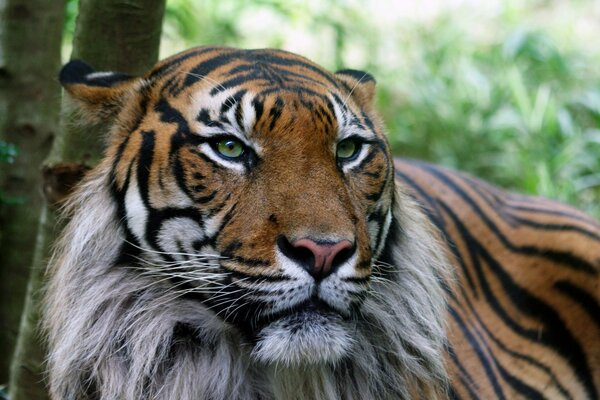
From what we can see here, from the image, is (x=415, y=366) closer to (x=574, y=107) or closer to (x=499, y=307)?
(x=499, y=307)

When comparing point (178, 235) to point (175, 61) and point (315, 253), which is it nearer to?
point (315, 253)

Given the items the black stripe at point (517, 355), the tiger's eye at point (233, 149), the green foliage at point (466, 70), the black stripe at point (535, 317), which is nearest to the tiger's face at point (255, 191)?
the tiger's eye at point (233, 149)

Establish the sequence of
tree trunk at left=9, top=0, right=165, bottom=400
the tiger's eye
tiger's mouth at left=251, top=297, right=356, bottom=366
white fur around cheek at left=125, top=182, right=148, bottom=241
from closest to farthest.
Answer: tiger's mouth at left=251, top=297, right=356, bottom=366
the tiger's eye
white fur around cheek at left=125, top=182, right=148, bottom=241
tree trunk at left=9, top=0, right=165, bottom=400

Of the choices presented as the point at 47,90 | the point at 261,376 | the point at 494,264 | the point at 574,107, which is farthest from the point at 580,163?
the point at 261,376

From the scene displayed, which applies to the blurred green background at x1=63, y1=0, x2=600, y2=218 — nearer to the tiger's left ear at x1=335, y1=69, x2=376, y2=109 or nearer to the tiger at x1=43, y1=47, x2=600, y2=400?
the tiger's left ear at x1=335, y1=69, x2=376, y2=109

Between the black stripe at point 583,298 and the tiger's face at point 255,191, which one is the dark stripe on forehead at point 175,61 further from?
the black stripe at point 583,298

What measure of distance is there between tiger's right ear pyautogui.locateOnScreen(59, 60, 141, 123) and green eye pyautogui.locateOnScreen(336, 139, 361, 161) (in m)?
0.73

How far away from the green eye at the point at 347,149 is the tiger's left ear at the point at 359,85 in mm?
320

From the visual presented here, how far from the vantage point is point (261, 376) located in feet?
9.41

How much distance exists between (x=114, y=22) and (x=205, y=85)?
88cm

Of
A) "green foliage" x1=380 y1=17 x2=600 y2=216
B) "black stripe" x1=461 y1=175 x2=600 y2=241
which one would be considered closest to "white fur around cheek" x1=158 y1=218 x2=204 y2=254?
"black stripe" x1=461 y1=175 x2=600 y2=241

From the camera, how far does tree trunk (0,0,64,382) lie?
406 cm

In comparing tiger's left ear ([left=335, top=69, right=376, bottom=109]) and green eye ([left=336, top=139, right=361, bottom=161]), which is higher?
tiger's left ear ([left=335, top=69, right=376, bottom=109])

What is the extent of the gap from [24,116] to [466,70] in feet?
17.0
